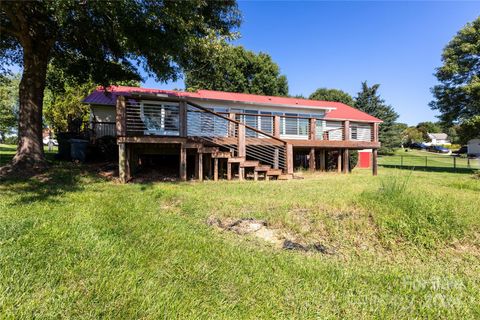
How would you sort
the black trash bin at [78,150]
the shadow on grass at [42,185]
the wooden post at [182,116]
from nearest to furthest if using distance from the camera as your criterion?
1. the shadow on grass at [42,185]
2. the wooden post at [182,116]
3. the black trash bin at [78,150]

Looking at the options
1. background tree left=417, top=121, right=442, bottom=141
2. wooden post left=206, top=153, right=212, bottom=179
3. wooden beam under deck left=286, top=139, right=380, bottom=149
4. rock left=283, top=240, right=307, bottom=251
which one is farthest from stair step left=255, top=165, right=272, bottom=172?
background tree left=417, top=121, right=442, bottom=141

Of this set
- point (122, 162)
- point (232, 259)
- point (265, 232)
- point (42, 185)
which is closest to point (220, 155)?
point (122, 162)

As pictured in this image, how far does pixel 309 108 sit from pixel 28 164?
13741 millimetres

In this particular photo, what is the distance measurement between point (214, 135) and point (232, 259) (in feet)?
23.2

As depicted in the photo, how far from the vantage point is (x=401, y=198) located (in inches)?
175

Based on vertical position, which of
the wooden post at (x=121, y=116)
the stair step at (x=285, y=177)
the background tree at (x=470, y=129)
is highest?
the background tree at (x=470, y=129)

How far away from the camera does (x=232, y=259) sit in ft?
10.2

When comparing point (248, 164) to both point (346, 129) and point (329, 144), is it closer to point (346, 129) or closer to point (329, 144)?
point (329, 144)

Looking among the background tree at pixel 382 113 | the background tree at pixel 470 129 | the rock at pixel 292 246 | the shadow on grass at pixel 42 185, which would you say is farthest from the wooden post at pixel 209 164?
the background tree at pixel 382 113

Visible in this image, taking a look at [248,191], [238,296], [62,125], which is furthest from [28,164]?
[62,125]

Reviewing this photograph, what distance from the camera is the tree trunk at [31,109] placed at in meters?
8.27

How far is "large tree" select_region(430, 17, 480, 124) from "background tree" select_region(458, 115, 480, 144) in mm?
1775

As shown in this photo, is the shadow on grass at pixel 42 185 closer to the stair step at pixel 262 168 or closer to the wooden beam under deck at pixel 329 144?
the stair step at pixel 262 168

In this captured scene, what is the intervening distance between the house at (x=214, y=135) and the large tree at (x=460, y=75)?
19.5 feet
